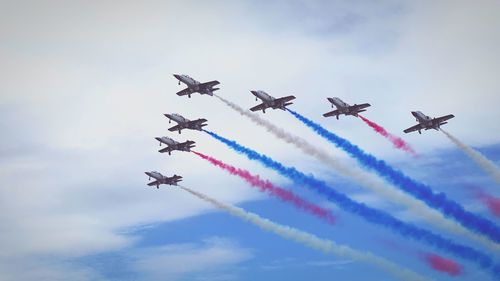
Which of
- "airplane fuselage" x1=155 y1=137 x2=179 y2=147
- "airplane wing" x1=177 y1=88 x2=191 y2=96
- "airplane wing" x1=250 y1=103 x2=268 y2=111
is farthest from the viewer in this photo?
"airplane fuselage" x1=155 y1=137 x2=179 y2=147

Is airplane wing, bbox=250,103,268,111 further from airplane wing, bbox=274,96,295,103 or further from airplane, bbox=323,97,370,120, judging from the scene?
airplane, bbox=323,97,370,120

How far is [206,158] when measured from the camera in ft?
648

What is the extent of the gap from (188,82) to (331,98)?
30.4 m

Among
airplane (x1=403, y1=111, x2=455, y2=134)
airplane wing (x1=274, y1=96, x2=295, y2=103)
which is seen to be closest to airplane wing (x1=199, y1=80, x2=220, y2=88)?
airplane wing (x1=274, y1=96, x2=295, y2=103)

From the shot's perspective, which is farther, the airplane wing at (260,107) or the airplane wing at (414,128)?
the airplane wing at (260,107)

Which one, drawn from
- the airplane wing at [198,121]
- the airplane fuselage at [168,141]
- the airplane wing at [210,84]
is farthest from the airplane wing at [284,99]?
the airplane fuselage at [168,141]

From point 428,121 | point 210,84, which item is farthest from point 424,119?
point 210,84

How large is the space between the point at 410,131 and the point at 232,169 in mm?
40663

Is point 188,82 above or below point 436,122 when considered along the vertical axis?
above

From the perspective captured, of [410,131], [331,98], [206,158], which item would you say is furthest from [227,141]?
[410,131]

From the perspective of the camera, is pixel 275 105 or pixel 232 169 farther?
pixel 232 169

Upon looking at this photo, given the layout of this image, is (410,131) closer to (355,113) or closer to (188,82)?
(355,113)

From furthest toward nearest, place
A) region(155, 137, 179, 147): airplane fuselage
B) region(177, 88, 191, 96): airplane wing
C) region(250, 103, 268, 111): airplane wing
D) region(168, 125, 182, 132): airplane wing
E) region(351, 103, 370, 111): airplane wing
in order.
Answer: region(155, 137, 179, 147): airplane fuselage < region(168, 125, 182, 132): airplane wing < region(250, 103, 268, 111): airplane wing < region(177, 88, 191, 96): airplane wing < region(351, 103, 370, 111): airplane wing

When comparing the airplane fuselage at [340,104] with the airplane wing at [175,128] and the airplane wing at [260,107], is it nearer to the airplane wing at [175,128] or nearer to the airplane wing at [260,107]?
the airplane wing at [260,107]
